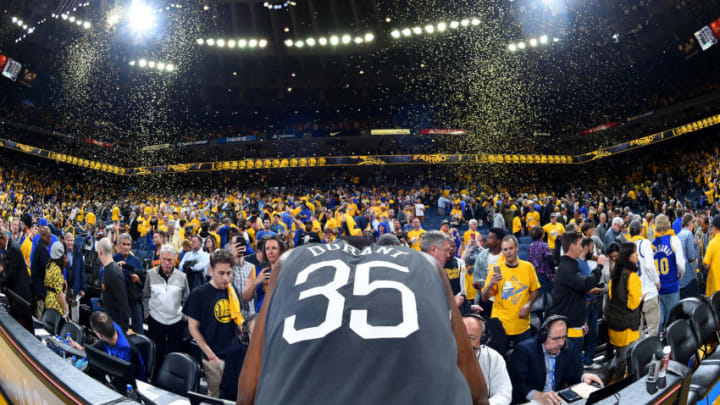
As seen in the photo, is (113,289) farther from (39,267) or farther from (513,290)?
(513,290)

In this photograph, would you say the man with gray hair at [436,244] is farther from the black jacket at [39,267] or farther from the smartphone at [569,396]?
the black jacket at [39,267]

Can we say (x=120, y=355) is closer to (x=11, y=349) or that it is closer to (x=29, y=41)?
(x=11, y=349)

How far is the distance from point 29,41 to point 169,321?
32240 millimetres

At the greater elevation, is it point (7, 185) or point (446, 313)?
point (7, 185)

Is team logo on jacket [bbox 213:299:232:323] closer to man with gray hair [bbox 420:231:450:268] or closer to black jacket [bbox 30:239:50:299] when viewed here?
man with gray hair [bbox 420:231:450:268]

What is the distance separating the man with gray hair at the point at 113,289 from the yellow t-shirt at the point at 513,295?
13.7ft

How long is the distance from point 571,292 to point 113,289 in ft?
16.8

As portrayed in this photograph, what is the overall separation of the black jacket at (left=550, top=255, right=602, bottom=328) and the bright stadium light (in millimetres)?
28445

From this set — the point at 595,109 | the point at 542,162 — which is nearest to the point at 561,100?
the point at 595,109

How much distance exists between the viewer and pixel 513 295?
5000 mm

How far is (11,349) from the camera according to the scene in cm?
325

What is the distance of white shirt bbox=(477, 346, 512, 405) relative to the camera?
10.6 ft

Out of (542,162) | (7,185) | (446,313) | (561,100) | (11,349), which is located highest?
(561,100)

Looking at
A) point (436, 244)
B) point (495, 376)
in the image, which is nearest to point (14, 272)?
point (436, 244)
